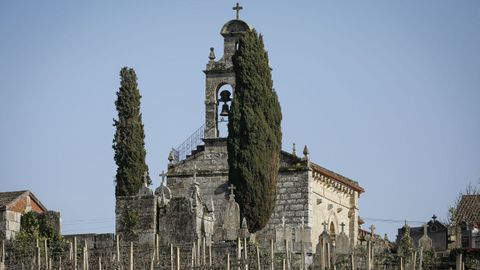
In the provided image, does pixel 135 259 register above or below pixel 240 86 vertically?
below

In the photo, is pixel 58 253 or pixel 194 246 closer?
pixel 194 246

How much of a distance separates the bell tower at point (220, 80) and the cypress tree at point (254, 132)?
13.9 feet

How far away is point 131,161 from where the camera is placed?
194ft

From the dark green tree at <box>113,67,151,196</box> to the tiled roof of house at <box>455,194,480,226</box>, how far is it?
14439 mm

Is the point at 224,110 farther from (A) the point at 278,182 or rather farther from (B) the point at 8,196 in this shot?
(B) the point at 8,196

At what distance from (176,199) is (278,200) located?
467 inches

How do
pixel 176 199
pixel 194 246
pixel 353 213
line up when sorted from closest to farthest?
1. pixel 194 246
2. pixel 176 199
3. pixel 353 213

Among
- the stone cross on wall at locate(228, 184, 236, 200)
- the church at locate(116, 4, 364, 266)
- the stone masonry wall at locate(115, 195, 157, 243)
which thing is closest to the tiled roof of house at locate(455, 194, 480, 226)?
the church at locate(116, 4, 364, 266)

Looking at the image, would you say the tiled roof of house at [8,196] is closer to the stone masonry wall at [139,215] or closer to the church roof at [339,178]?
the stone masonry wall at [139,215]

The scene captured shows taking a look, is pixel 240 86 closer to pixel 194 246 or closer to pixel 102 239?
pixel 102 239

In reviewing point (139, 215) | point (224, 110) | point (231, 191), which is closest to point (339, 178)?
point (224, 110)

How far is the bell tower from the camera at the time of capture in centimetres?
6525

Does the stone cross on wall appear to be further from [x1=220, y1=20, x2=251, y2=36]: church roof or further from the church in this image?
[x1=220, y1=20, x2=251, y2=36]: church roof

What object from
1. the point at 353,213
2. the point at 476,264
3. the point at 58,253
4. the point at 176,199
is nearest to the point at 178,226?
the point at 176,199
